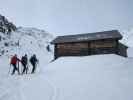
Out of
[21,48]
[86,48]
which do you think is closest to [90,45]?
[86,48]

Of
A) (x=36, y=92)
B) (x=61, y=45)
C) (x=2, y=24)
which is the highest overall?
(x=2, y=24)

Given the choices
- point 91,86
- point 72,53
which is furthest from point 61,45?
point 91,86

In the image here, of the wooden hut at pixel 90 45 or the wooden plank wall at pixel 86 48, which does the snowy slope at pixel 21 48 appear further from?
the wooden hut at pixel 90 45

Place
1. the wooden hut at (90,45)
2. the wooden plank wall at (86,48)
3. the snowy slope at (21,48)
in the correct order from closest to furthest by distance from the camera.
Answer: the wooden hut at (90,45), the wooden plank wall at (86,48), the snowy slope at (21,48)

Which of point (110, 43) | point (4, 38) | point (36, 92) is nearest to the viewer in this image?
point (36, 92)

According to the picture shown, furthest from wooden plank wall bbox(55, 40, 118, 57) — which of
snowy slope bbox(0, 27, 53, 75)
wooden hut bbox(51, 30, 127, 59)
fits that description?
snowy slope bbox(0, 27, 53, 75)

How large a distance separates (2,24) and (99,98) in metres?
49.5

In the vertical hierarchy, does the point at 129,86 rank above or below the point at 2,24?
below

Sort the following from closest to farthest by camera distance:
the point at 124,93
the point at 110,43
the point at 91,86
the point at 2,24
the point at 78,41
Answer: the point at 124,93 → the point at 91,86 → the point at 110,43 → the point at 78,41 → the point at 2,24

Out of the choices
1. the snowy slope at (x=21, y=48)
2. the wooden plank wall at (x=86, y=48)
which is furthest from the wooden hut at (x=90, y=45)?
the snowy slope at (x=21, y=48)

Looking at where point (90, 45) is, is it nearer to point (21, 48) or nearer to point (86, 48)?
point (86, 48)

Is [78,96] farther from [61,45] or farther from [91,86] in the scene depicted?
[61,45]

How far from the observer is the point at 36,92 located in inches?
283

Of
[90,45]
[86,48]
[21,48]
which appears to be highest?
[90,45]
